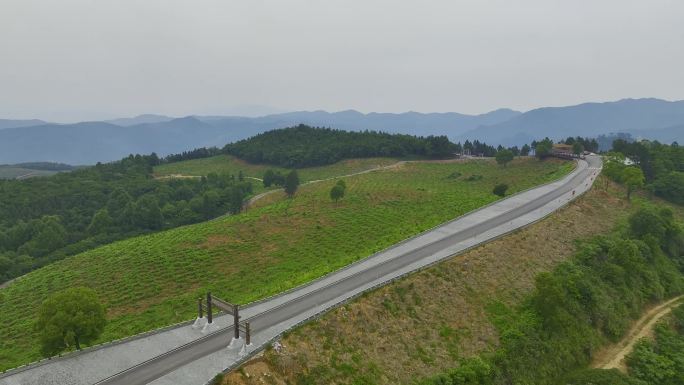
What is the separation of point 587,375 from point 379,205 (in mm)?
39848

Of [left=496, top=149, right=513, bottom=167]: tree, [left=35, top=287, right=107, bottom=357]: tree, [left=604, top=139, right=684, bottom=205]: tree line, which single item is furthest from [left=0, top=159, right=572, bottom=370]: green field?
[left=496, top=149, right=513, bottom=167]: tree

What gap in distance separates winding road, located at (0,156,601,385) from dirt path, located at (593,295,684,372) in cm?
1422

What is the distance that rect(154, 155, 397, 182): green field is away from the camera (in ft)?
379

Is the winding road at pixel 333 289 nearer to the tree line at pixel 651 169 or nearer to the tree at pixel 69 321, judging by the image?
the tree at pixel 69 321

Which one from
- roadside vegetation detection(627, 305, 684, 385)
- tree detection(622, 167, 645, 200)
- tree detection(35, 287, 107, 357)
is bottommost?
roadside vegetation detection(627, 305, 684, 385)

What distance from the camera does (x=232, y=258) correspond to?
4791 centimetres

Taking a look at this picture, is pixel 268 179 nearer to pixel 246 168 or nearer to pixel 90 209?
pixel 246 168

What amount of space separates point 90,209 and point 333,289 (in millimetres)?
88502

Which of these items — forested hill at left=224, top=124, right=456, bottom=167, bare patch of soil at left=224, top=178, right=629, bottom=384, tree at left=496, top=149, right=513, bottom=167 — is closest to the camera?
bare patch of soil at left=224, top=178, right=629, bottom=384

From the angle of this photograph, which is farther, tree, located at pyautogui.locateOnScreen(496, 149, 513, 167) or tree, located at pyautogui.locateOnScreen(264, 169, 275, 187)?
tree, located at pyautogui.locateOnScreen(264, 169, 275, 187)

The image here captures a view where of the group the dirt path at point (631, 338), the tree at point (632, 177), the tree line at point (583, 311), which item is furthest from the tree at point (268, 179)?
the dirt path at point (631, 338)

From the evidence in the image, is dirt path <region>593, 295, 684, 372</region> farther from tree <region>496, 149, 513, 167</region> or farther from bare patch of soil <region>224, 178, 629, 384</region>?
tree <region>496, 149, 513, 167</region>

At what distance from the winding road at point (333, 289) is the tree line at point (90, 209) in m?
49.5

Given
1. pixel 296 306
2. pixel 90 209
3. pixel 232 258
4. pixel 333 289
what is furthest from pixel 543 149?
pixel 90 209
